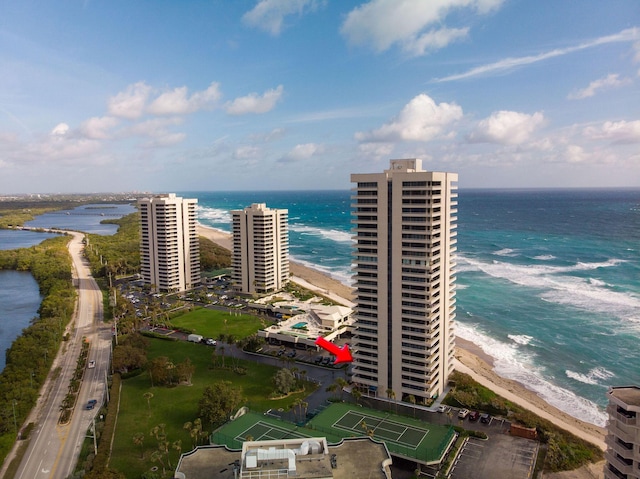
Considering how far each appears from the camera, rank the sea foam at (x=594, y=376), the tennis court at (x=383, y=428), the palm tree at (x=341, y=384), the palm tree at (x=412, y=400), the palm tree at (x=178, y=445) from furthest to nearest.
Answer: the sea foam at (x=594, y=376) → the palm tree at (x=341, y=384) → the palm tree at (x=412, y=400) → the tennis court at (x=383, y=428) → the palm tree at (x=178, y=445)

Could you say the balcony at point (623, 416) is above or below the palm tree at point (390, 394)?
above

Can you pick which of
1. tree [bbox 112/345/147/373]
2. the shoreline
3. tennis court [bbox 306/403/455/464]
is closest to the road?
tree [bbox 112/345/147/373]

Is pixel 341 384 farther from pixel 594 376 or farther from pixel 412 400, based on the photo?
pixel 594 376

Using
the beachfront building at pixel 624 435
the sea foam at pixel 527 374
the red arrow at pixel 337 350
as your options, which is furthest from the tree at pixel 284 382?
the beachfront building at pixel 624 435

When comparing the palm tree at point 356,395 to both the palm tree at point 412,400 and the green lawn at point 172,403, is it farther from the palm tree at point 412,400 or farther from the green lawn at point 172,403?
the green lawn at point 172,403

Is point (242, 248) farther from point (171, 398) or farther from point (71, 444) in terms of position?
point (71, 444)

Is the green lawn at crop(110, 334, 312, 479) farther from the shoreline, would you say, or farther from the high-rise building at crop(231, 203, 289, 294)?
the high-rise building at crop(231, 203, 289, 294)

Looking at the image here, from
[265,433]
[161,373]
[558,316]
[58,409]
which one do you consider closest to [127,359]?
[161,373]
